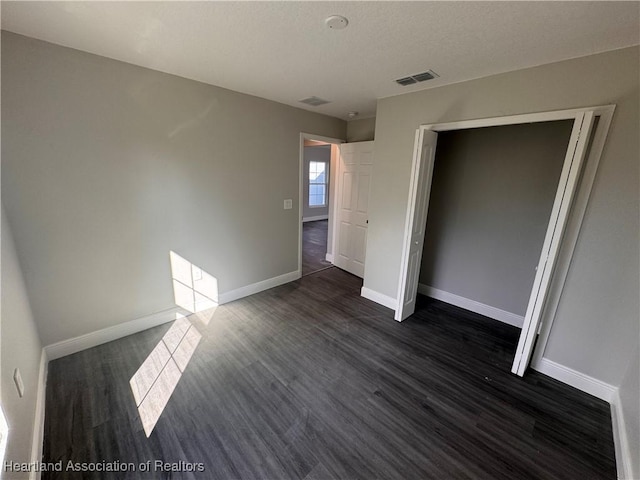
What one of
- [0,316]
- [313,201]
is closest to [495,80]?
[0,316]

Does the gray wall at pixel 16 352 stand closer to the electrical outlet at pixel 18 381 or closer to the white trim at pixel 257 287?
the electrical outlet at pixel 18 381

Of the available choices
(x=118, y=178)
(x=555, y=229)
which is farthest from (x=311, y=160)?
(x=555, y=229)

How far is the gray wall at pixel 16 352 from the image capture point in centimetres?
130

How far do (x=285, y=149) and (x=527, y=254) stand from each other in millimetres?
3274

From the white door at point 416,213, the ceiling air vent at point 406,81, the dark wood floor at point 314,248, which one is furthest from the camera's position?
the dark wood floor at point 314,248

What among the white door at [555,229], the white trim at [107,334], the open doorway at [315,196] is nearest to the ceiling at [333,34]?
the white door at [555,229]

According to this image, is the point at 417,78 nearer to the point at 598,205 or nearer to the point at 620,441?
the point at 598,205

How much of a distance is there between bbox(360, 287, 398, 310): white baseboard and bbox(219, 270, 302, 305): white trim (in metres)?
1.14

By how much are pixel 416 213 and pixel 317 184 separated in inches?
272

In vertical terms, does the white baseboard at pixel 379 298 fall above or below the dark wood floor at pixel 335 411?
above

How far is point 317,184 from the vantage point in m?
9.51

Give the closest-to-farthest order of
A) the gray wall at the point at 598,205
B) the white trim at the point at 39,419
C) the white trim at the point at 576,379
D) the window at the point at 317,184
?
the white trim at the point at 39,419, the gray wall at the point at 598,205, the white trim at the point at 576,379, the window at the point at 317,184

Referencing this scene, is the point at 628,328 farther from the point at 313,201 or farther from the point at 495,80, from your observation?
the point at 313,201

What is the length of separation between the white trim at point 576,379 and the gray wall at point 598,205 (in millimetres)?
45
